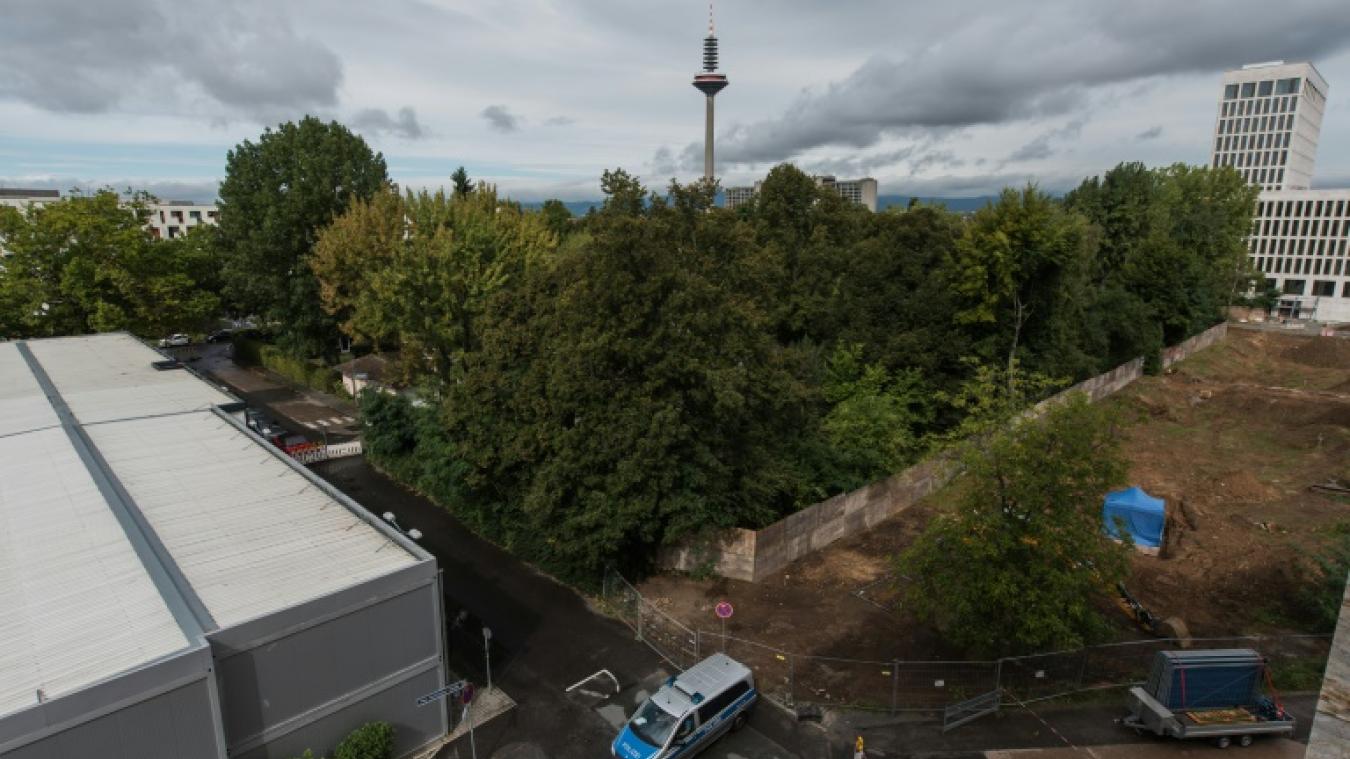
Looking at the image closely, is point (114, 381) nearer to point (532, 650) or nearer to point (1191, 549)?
point (532, 650)

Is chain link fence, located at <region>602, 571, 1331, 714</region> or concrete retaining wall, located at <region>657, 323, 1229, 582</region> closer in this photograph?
chain link fence, located at <region>602, 571, 1331, 714</region>

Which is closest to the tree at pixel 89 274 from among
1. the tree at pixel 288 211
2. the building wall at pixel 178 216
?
the tree at pixel 288 211

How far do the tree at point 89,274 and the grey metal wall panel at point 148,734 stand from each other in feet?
125

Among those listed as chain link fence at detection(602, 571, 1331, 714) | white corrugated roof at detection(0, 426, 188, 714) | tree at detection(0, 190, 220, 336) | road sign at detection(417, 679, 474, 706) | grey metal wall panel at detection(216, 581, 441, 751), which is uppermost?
tree at detection(0, 190, 220, 336)

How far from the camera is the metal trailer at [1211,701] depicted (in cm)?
1429

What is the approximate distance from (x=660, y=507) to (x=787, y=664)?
16.9 feet

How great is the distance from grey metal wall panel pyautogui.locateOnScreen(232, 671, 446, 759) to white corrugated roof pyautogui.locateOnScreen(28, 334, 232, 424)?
54.2 ft

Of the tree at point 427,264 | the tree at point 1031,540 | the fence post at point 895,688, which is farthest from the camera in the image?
the tree at point 427,264

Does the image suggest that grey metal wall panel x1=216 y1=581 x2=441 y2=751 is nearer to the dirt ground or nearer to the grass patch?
the dirt ground

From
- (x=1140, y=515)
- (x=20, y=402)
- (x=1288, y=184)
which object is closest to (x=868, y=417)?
(x=1140, y=515)

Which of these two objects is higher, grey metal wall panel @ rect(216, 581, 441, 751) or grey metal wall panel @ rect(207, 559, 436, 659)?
grey metal wall panel @ rect(207, 559, 436, 659)

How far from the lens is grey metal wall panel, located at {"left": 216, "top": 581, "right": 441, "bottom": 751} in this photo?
39.6 feet

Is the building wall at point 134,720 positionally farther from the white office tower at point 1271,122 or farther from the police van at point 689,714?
the white office tower at point 1271,122

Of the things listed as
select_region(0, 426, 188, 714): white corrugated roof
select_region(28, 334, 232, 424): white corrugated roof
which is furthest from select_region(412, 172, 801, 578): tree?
select_region(28, 334, 232, 424): white corrugated roof
